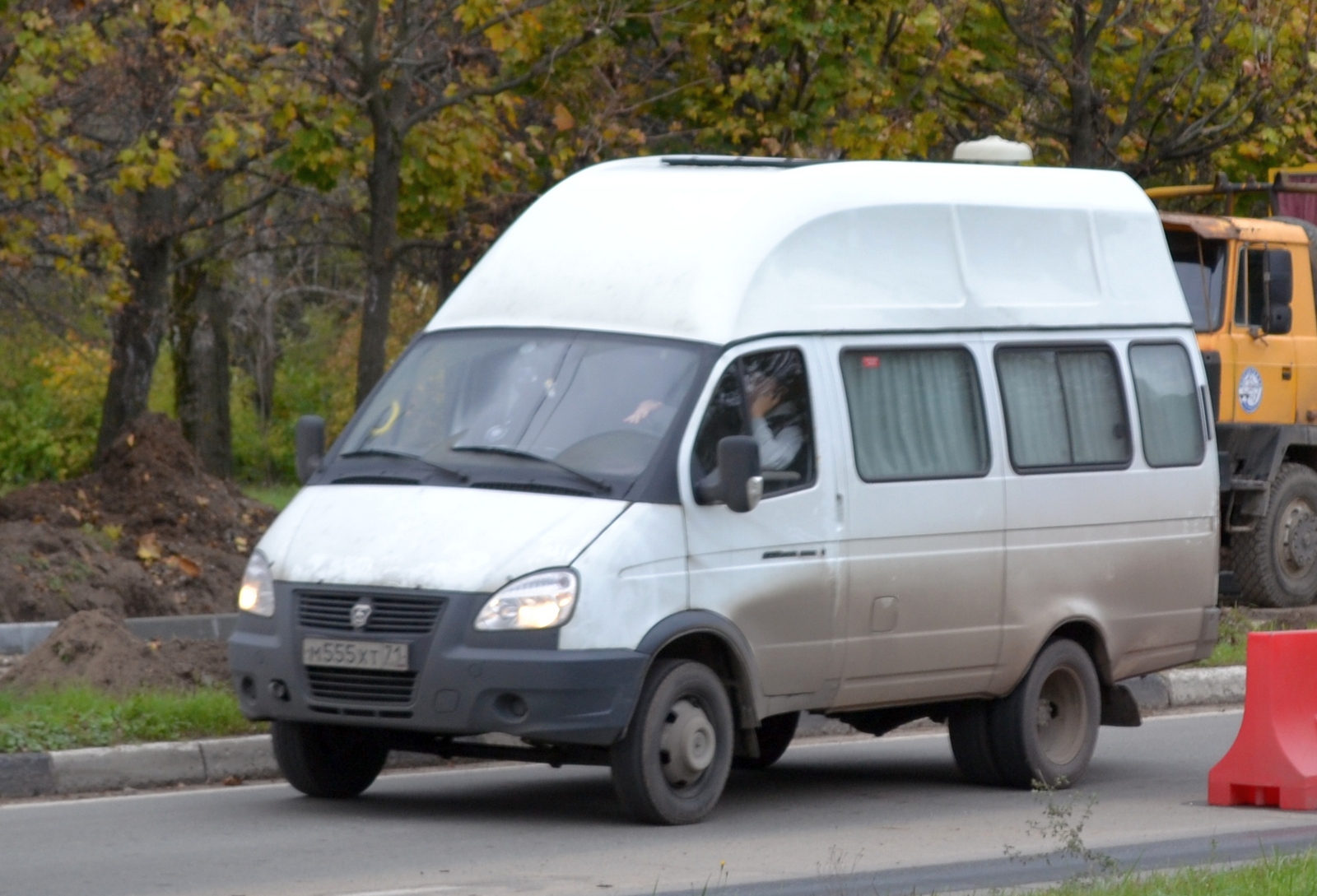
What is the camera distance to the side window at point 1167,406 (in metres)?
10.7

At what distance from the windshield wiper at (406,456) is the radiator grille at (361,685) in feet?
2.76

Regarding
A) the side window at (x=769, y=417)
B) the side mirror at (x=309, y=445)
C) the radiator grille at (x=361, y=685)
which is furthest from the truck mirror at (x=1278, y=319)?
the radiator grille at (x=361, y=685)

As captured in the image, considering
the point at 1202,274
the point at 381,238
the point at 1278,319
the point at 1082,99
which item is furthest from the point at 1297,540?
the point at 381,238

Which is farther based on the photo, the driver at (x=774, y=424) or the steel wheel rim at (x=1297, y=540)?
the steel wheel rim at (x=1297, y=540)

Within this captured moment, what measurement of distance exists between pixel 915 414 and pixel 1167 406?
6.12ft

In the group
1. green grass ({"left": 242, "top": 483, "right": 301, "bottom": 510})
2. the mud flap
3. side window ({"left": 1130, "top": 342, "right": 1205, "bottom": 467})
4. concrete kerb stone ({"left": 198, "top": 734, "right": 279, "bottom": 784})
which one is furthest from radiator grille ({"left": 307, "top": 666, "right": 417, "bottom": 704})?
green grass ({"left": 242, "top": 483, "right": 301, "bottom": 510})

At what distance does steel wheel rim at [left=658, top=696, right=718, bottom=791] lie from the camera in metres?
8.41

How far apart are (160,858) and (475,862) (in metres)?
1.11

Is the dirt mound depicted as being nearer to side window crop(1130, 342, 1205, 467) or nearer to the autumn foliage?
the autumn foliage

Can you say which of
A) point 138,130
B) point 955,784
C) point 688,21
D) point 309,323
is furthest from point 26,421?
point 955,784

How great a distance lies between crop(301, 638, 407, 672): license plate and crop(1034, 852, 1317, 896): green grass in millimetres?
2673

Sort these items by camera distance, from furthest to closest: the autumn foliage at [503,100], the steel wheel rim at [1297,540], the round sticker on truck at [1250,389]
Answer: the steel wheel rim at [1297,540] → the round sticker on truck at [1250,389] → the autumn foliage at [503,100]

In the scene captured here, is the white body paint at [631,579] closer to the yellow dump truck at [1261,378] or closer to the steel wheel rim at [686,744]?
the steel wheel rim at [686,744]

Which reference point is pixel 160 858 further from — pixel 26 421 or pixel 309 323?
pixel 309 323
